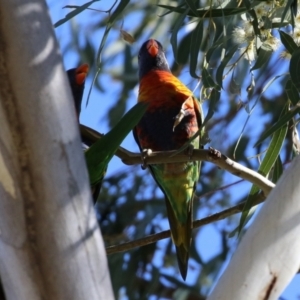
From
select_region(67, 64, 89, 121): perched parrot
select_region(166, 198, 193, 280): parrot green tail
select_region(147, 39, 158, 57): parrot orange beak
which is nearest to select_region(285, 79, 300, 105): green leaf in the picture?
select_region(166, 198, 193, 280): parrot green tail

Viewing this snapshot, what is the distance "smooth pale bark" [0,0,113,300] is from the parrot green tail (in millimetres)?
851

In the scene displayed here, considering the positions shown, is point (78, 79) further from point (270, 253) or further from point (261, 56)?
point (270, 253)

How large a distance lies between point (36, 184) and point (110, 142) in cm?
22

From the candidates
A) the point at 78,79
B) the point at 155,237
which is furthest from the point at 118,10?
the point at 78,79

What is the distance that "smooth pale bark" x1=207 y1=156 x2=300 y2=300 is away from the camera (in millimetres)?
774

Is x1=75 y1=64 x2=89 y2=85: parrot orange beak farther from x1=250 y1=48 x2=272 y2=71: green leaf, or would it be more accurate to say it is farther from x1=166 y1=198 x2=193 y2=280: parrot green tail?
x1=250 y1=48 x2=272 y2=71: green leaf

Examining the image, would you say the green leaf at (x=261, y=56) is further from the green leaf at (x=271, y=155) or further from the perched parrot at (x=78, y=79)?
the perched parrot at (x=78, y=79)

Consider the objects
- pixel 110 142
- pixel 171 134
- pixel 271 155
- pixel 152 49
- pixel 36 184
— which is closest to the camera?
pixel 36 184

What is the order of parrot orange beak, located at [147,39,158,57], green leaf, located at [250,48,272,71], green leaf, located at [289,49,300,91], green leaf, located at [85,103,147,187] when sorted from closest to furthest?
1. green leaf, located at [85,103,147,187]
2. green leaf, located at [289,49,300,91]
3. green leaf, located at [250,48,272,71]
4. parrot orange beak, located at [147,39,158,57]

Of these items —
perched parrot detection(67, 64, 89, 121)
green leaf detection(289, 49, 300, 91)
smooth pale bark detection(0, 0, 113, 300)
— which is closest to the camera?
smooth pale bark detection(0, 0, 113, 300)

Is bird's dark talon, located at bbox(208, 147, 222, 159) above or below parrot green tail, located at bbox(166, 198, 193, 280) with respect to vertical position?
below

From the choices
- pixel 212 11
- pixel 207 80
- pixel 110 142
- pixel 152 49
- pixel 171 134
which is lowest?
pixel 110 142

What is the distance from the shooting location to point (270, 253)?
79 cm

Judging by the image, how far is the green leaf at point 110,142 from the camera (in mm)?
868
